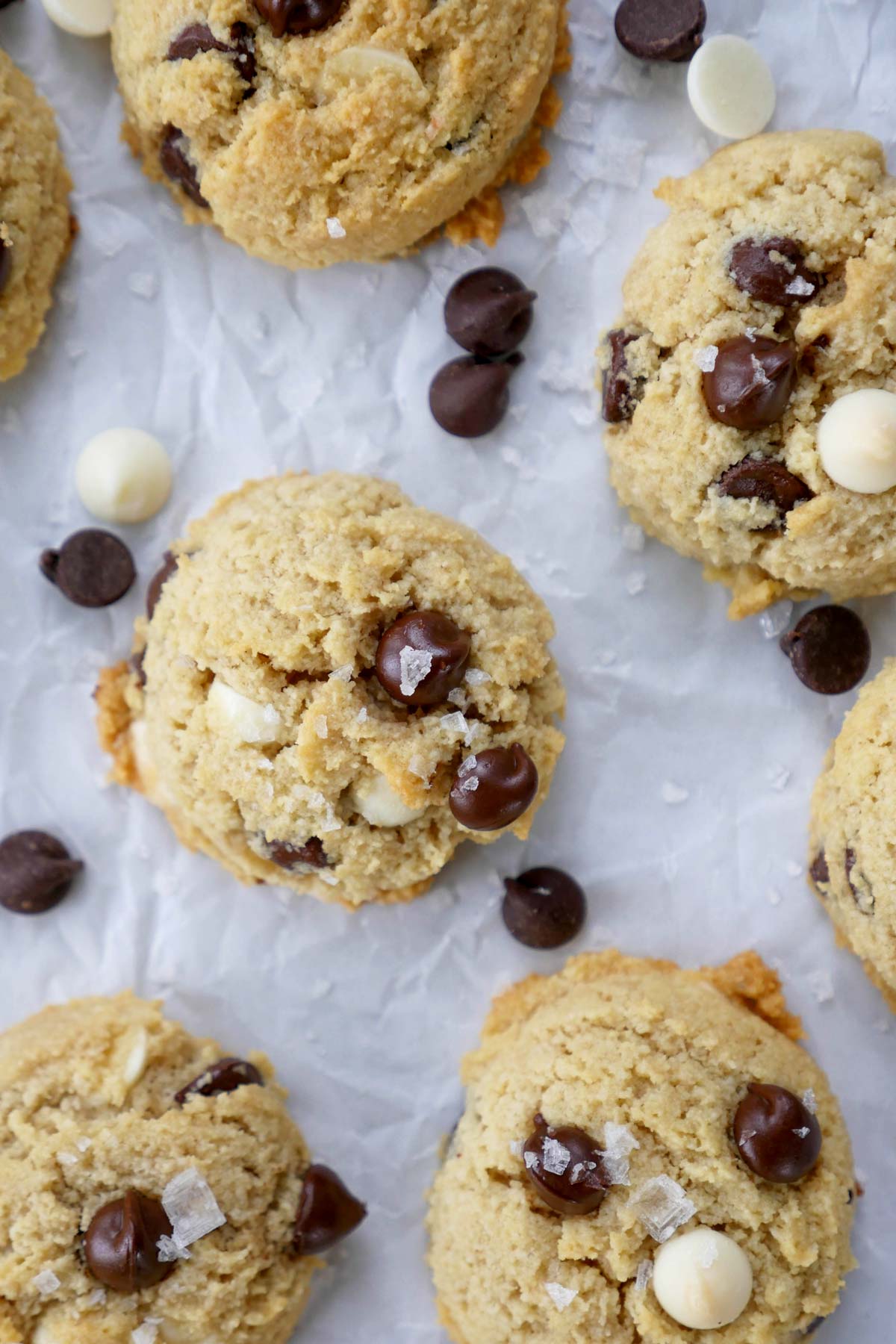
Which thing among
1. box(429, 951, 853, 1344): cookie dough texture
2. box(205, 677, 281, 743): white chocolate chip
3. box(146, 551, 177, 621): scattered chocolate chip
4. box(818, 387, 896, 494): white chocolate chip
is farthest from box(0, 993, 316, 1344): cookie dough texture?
box(818, 387, 896, 494): white chocolate chip

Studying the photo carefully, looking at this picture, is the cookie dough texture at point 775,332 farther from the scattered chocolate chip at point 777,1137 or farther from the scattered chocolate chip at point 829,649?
the scattered chocolate chip at point 777,1137

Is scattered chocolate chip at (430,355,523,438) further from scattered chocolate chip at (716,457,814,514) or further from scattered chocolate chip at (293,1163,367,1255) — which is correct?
scattered chocolate chip at (293,1163,367,1255)

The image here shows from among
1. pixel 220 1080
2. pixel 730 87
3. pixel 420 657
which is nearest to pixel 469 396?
pixel 420 657

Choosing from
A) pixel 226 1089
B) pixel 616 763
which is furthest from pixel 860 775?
pixel 226 1089

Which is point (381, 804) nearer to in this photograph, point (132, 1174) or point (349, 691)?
point (349, 691)

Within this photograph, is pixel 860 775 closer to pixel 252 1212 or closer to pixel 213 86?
pixel 252 1212

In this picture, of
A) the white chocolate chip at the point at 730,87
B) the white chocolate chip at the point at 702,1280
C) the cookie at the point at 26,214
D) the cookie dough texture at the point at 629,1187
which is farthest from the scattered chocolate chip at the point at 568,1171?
the white chocolate chip at the point at 730,87
